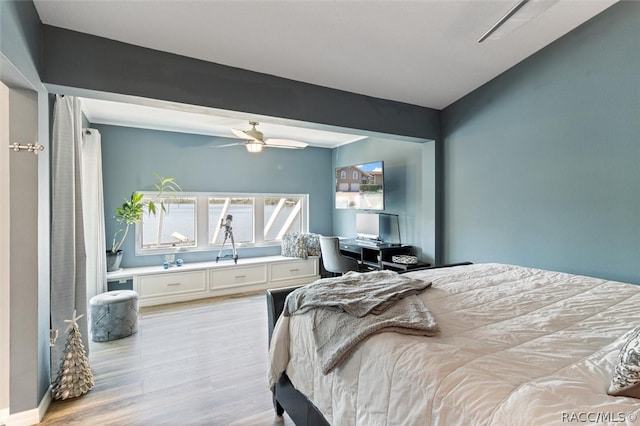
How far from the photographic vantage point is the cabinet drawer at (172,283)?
4078mm

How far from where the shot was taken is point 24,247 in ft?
6.15

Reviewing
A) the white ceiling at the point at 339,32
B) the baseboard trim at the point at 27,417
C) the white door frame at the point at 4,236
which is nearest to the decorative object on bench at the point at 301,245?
the white ceiling at the point at 339,32

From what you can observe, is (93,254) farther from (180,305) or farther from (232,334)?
(232,334)

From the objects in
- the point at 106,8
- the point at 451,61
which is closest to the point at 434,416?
the point at 106,8

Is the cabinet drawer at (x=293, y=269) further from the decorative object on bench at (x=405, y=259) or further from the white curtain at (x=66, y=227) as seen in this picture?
the white curtain at (x=66, y=227)

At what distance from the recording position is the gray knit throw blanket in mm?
1255

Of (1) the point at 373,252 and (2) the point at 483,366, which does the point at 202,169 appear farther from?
(2) the point at 483,366

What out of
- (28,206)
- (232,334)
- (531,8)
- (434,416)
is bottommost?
(232,334)

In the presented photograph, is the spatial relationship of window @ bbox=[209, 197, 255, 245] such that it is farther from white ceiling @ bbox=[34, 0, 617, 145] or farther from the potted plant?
white ceiling @ bbox=[34, 0, 617, 145]

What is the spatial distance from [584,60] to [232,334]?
4031 millimetres

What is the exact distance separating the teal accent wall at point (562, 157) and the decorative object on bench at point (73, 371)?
369cm

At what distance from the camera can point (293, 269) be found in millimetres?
5191

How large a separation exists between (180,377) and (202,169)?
322 centimetres

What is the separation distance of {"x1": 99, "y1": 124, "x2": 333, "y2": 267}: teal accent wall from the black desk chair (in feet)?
4.96
